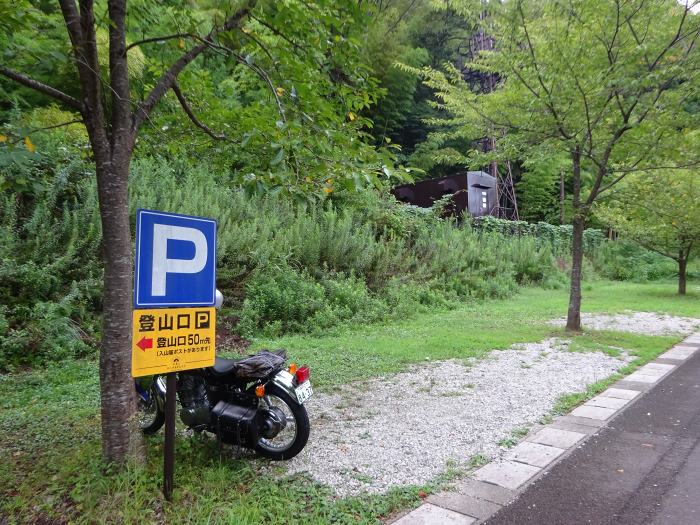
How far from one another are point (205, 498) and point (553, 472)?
8.06ft

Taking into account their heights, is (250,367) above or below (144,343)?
below

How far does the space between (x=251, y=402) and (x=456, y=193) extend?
15907mm

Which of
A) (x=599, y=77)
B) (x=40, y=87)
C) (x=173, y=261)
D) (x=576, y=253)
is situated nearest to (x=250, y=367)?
(x=173, y=261)

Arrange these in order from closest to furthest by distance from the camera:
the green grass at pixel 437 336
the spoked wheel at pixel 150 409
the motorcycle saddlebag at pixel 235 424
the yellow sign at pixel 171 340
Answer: the yellow sign at pixel 171 340
the motorcycle saddlebag at pixel 235 424
the spoked wheel at pixel 150 409
the green grass at pixel 437 336

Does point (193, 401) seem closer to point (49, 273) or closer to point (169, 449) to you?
point (169, 449)

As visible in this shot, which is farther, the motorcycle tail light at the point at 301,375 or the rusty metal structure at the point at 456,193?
the rusty metal structure at the point at 456,193

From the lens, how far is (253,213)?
1046cm

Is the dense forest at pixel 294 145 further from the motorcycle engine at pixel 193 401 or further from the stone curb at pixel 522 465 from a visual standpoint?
the stone curb at pixel 522 465

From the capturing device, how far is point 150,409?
3.96 metres

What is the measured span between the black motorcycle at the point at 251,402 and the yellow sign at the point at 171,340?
0.69m

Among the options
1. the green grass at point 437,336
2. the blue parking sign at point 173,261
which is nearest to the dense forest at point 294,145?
the blue parking sign at point 173,261

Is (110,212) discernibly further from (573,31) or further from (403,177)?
(573,31)

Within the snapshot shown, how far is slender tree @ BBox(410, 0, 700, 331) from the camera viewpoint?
756 centimetres

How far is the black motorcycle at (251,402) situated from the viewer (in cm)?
350
